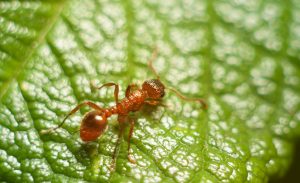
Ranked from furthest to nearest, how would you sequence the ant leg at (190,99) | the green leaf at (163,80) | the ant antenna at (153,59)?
the ant antenna at (153,59), the ant leg at (190,99), the green leaf at (163,80)

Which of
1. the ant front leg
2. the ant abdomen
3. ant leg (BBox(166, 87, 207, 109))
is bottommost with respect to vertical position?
the ant abdomen

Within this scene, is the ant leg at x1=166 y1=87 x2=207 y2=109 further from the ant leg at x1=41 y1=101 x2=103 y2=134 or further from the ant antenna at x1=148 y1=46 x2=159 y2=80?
the ant leg at x1=41 y1=101 x2=103 y2=134

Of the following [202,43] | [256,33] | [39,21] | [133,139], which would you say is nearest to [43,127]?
[133,139]

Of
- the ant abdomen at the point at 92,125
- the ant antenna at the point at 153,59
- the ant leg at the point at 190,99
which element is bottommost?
the ant abdomen at the point at 92,125

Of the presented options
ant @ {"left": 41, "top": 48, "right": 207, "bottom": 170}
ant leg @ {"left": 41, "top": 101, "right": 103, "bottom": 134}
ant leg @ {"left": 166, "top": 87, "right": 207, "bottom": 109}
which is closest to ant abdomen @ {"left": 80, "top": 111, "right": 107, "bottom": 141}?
ant @ {"left": 41, "top": 48, "right": 207, "bottom": 170}

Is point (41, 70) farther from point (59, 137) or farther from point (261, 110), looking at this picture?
point (261, 110)

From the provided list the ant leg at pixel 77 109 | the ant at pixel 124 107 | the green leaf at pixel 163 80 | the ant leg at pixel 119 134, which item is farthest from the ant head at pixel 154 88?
the ant leg at pixel 77 109

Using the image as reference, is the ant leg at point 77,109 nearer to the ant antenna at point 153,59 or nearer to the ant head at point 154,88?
the ant head at point 154,88
